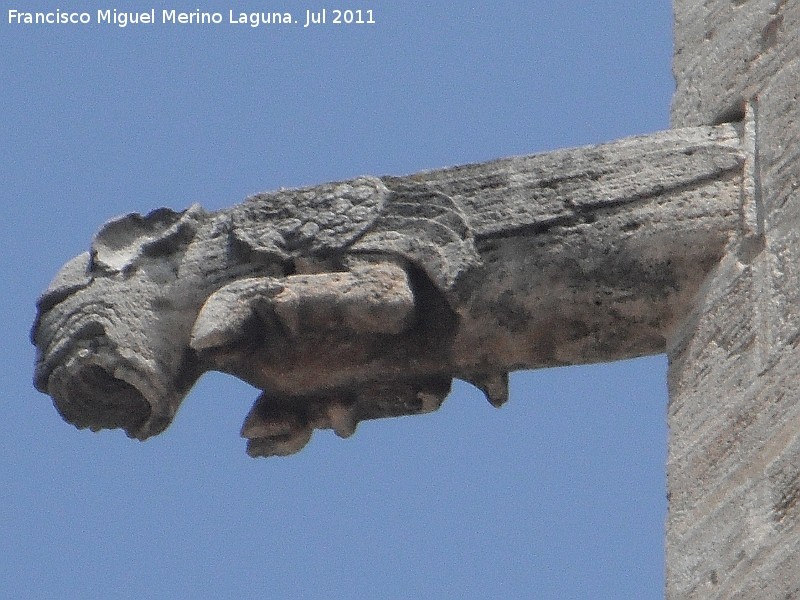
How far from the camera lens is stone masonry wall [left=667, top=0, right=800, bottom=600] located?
500 centimetres

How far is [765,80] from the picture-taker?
5.75 m

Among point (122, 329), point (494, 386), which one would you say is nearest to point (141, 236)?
point (122, 329)

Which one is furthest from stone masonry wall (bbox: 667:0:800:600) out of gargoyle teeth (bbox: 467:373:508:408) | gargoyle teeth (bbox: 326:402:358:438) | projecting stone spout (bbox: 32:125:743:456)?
gargoyle teeth (bbox: 326:402:358:438)

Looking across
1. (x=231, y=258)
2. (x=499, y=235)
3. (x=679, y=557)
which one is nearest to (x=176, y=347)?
(x=231, y=258)

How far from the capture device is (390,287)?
5.66 m

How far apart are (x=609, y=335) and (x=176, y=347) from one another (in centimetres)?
98

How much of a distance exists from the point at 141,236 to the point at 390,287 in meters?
0.75

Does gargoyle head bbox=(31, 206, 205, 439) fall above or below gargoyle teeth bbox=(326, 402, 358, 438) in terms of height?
above

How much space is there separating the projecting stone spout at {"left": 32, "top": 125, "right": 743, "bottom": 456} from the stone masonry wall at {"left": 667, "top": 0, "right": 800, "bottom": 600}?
10 centimetres

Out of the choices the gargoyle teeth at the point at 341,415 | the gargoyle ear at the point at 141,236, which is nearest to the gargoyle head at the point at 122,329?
the gargoyle ear at the point at 141,236

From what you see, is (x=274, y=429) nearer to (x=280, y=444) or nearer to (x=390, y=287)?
(x=280, y=444)

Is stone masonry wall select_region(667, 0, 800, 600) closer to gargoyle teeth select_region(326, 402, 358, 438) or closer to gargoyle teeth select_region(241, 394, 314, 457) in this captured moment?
gargoyle teeth select_region(326, 402, 358, 438)

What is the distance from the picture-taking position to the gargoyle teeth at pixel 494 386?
231 inches

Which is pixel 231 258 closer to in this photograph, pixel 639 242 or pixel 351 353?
pixel 351 353
